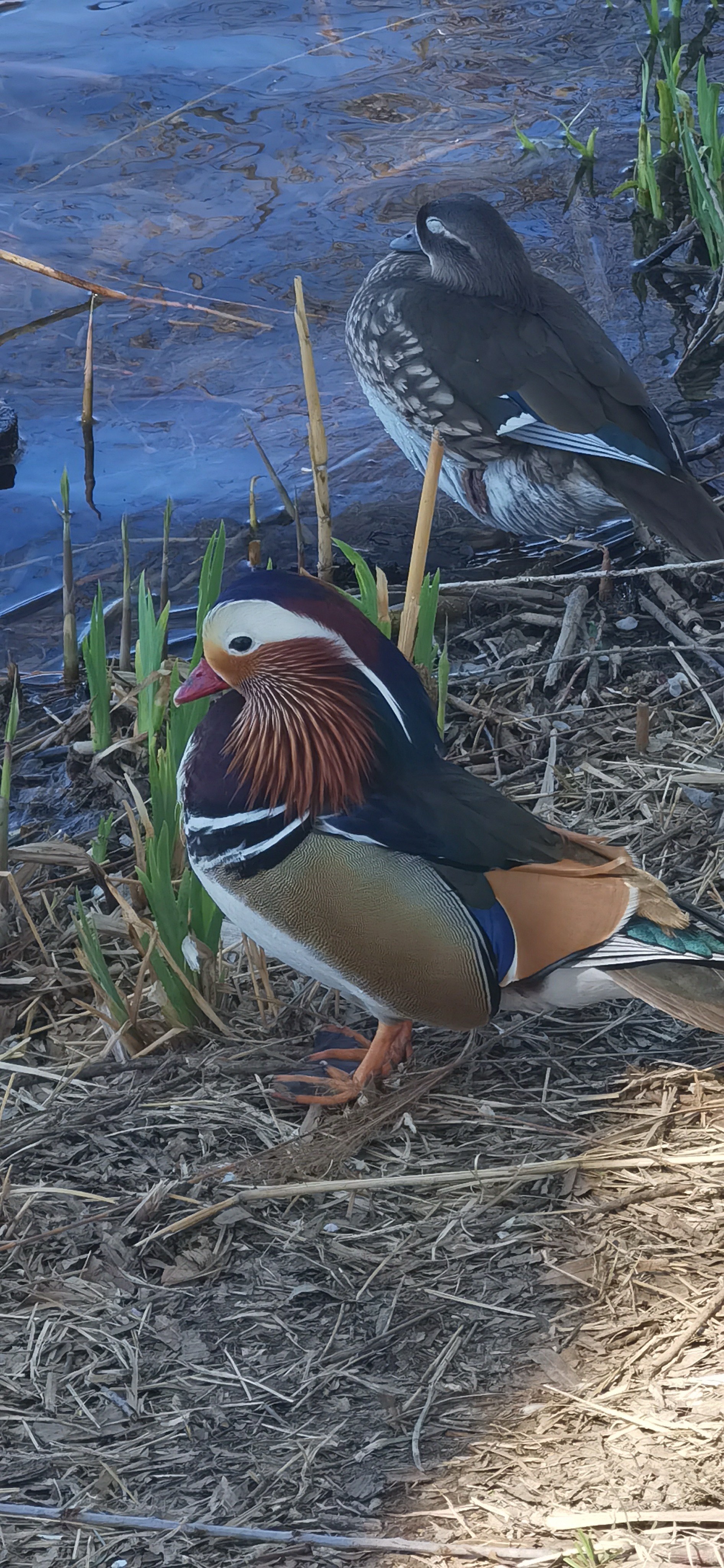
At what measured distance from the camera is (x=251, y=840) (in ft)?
7.06

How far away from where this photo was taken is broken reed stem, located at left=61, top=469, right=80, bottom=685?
3.42 m

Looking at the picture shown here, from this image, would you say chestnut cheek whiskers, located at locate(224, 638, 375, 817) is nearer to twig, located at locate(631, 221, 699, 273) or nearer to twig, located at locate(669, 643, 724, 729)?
twig, located at locate(669, 643, 724, 729)

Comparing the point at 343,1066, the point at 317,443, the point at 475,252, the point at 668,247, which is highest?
the point at 475,252

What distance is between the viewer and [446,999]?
2.14 meters

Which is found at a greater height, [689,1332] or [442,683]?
[442,683]

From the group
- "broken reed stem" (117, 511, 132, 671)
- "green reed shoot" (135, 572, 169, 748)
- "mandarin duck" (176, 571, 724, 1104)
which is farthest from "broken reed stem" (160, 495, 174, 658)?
"mandarin duck" (176, 571, 724, 1104)

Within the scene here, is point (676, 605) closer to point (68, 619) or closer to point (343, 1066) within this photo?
point (68, 619)

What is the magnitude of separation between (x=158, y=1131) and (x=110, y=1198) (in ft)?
0.50

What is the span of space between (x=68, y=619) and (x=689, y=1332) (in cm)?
234

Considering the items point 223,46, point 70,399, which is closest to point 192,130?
point 223,46

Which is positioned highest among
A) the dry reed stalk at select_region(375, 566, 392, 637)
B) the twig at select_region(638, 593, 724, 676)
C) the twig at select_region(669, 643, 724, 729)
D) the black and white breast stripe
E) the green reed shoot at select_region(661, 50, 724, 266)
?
the green reed shoot at select_region(661, 50, 724, 266)

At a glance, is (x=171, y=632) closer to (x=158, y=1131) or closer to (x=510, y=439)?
(x=510, y=439)

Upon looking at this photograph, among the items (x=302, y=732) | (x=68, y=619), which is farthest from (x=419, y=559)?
(x=68, y=619)

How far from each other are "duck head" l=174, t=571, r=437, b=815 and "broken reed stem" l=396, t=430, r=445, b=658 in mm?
450
